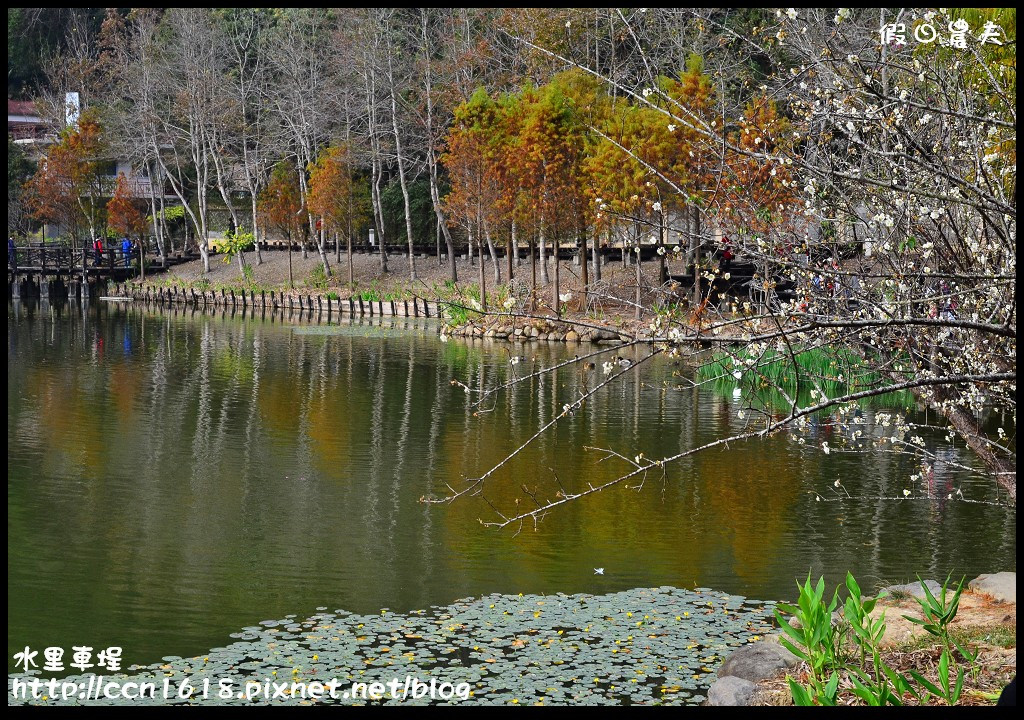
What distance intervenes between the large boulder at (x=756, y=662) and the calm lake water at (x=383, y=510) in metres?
2.47

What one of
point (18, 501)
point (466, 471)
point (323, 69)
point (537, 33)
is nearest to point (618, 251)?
point (537, 33)

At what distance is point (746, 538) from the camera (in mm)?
12570

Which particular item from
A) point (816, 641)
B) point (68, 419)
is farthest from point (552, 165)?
point (816, 641)

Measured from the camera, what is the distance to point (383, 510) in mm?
13680

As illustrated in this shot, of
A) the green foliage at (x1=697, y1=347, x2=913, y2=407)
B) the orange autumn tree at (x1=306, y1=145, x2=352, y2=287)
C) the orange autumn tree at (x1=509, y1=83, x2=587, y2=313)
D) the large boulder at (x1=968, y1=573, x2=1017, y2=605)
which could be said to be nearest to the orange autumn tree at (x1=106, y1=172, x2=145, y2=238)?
the orange autumn tree at (x1=306, y1=145, x2=352, y2=287)

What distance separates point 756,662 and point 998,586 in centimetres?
257

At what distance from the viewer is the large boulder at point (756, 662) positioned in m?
7.85

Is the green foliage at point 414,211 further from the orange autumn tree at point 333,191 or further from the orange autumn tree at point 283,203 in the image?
the orange autumn tree at point 333,191

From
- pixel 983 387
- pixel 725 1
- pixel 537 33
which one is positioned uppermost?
pixel 537 33

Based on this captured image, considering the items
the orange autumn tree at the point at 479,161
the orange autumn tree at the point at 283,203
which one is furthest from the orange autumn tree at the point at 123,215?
the orange autumn tree at the point at 479,161

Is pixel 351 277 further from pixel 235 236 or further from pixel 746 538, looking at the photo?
pixel 746 538

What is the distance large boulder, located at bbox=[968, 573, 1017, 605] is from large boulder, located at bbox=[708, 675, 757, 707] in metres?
2.55

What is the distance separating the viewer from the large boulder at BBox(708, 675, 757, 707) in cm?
751

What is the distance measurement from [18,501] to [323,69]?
4180 centimetres
